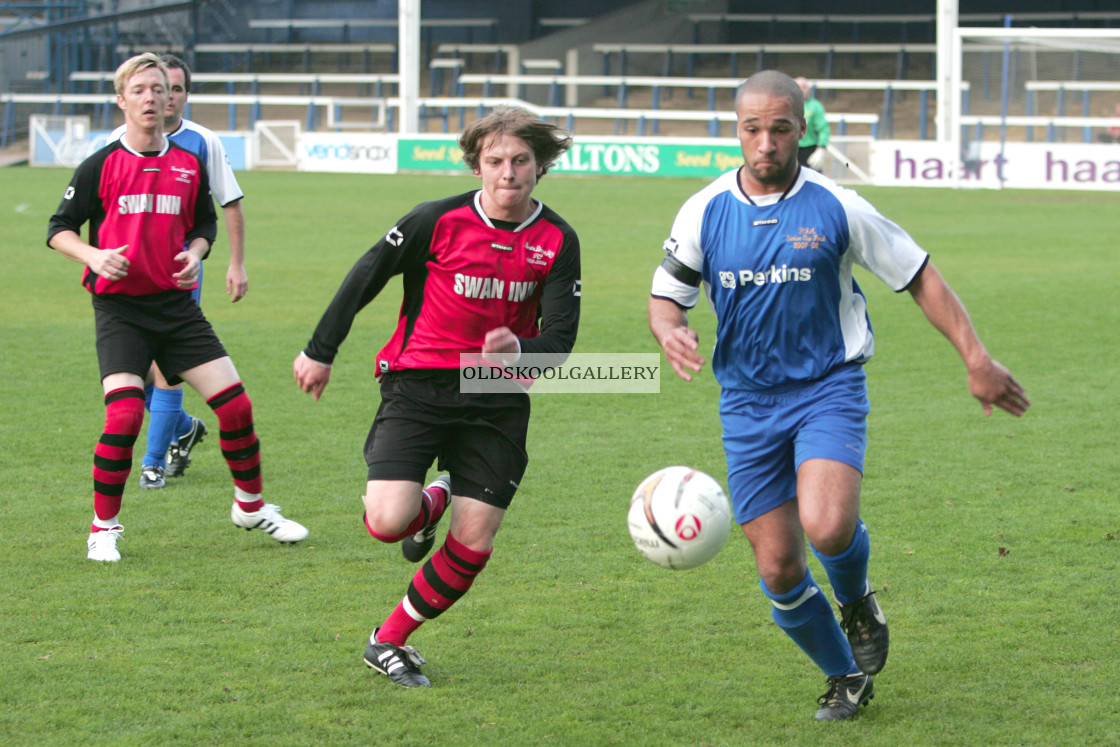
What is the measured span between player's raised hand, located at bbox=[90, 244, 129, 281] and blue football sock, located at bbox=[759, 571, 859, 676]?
9.47 ft

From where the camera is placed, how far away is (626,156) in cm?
2802

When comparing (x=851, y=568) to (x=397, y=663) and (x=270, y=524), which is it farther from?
(x=270, y=524)

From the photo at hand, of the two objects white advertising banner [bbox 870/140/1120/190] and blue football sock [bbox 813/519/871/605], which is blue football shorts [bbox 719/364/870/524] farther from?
white advertising banner [bbox 870/140/1120/190]

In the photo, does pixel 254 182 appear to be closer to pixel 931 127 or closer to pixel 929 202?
pixel 929 202

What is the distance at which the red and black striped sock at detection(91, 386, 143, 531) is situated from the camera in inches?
208

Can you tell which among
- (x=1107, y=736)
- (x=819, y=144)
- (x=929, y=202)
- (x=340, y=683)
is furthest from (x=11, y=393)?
(x=929, y=202)

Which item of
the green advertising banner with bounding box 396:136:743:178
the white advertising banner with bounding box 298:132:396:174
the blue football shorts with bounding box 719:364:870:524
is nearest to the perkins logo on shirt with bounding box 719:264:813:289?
the blue football shorts with bounding box 719:364:870:524

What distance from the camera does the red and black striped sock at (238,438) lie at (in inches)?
215

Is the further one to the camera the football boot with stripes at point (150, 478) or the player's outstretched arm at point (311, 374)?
the football boot with stripes at point (150, 478)

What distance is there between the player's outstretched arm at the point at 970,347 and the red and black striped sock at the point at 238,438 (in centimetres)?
300

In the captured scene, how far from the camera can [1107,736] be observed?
360 cm

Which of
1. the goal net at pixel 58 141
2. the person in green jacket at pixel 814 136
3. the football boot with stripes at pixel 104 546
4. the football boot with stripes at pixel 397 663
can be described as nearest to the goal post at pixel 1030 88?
the person in green jacket at pixel 814 136

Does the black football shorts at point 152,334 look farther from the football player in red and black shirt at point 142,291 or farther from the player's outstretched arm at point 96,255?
the player's outstretched arm at point 96,255

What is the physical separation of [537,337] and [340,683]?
126cm
